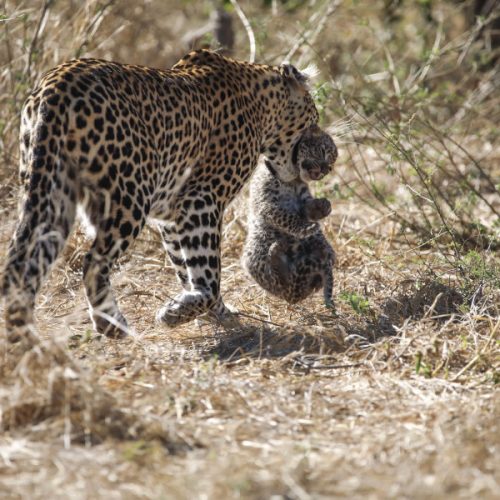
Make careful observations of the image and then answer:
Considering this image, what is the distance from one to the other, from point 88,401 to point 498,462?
1.88 meters

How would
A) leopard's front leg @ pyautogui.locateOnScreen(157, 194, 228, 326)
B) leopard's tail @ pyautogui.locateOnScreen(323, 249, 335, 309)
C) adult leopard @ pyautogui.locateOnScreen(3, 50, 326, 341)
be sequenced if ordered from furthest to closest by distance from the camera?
leopard's tail @ pyautogui.locateOnScreen(323, 249, 335, 309) < leopard's front leg @ pyautogui.locateOnScreen(157, 194, 228, 326) < adult leopard @ pyautogui.locateOnScreen(3, 50, 326, 341)

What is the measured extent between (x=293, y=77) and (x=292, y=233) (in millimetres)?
1331

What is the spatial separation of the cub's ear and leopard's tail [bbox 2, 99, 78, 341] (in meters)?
2.71

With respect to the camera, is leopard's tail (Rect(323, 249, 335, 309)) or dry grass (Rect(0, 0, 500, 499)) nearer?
dry grass (Rect(0, 0, 500, 499))

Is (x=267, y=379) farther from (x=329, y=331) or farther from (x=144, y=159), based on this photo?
(x=144, y=159)

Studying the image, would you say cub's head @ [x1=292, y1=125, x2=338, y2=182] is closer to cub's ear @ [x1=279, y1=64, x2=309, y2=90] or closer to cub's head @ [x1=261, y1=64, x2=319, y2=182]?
cub's head @ [x1=261, y1=64, x2=319, y2=182]

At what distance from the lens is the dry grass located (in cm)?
437

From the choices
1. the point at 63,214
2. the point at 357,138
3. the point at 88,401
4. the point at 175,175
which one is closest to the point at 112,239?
the point at 63,214

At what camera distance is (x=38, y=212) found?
5.63 metres

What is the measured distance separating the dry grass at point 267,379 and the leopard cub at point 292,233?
257 mm

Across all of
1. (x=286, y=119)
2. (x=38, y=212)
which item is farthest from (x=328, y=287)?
(x=38, y=212)

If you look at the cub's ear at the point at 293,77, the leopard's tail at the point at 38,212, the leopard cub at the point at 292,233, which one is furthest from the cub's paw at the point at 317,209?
the leopard's tail at the point at 38,212

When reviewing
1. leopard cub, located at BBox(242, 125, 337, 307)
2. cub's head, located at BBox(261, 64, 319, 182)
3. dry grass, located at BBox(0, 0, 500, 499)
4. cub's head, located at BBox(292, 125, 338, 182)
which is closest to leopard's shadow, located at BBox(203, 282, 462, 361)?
dry grass, located at BBox(0, 0, 500, 499)

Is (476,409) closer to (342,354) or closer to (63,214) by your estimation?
(342,354)
